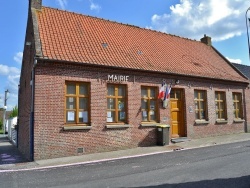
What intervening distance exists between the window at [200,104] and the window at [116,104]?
5.60m

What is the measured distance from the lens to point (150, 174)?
8.48 meters

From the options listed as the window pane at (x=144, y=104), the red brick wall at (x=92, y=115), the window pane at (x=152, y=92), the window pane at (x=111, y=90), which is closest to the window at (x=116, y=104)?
the window pane at (x=111, y=90)

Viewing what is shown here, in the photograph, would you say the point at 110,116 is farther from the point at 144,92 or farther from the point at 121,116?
the point at 144,92

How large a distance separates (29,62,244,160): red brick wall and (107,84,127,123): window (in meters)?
0.33

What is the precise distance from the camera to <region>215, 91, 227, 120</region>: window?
63.2ft

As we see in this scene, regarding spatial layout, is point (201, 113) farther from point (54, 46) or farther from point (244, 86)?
point (54, 46)

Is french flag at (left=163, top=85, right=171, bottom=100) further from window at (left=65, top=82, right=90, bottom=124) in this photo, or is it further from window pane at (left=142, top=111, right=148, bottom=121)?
window at (left=65, top=82, right=90, bottom=124)

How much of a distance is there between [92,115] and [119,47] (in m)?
4.92

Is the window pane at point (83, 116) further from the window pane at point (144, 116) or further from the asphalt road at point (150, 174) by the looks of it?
the window pane at point (144, 116)

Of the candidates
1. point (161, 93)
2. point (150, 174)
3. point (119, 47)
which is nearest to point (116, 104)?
point (161, 93)

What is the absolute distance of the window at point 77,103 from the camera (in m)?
12.8

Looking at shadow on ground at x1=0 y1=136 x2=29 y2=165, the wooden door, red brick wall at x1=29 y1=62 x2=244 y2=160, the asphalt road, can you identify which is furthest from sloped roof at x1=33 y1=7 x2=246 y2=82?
the asphalt road

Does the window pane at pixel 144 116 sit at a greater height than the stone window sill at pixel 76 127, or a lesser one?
greater

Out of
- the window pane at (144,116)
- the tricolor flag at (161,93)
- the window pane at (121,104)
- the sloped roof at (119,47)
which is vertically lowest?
the window pane at (144,116)
